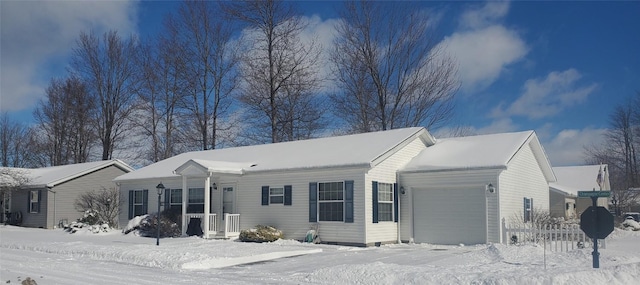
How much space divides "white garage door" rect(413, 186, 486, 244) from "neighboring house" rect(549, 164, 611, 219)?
14565 millimetres

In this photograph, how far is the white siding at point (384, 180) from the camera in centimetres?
1950

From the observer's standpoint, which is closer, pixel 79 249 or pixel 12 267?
pixel 12 267

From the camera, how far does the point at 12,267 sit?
45.8 ft

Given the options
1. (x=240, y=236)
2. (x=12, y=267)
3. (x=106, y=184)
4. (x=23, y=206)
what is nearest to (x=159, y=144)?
(x=106, y=184)

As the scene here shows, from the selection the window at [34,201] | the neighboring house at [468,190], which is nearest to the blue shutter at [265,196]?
the neighboring house at [468,190]

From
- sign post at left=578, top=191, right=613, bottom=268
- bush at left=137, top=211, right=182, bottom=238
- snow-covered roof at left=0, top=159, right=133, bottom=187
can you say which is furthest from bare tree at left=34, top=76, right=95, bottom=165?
sign post at left=578, top=191, right=613, bottom=268

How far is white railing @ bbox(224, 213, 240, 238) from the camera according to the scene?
74.2 feet

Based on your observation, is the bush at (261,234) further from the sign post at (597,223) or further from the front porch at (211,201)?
the sign post at (597,223)

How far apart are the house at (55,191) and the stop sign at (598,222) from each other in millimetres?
29866

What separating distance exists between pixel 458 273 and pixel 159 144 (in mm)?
33818

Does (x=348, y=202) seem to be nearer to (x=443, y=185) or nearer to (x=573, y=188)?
(x=443, y=185)

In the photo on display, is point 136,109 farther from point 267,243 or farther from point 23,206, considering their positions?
point 267,243

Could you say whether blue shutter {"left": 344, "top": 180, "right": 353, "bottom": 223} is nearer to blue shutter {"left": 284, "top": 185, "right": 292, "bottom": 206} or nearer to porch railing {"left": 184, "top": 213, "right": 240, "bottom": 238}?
blue shutter {"left": 284, "top": 185, "right": 292, "bottom": 206}

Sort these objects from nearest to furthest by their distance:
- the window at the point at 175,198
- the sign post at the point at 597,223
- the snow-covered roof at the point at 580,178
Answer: the sign post at the point at 597,223, the window at the point at 175,198, the snow-covered roof at the point at 580,178
